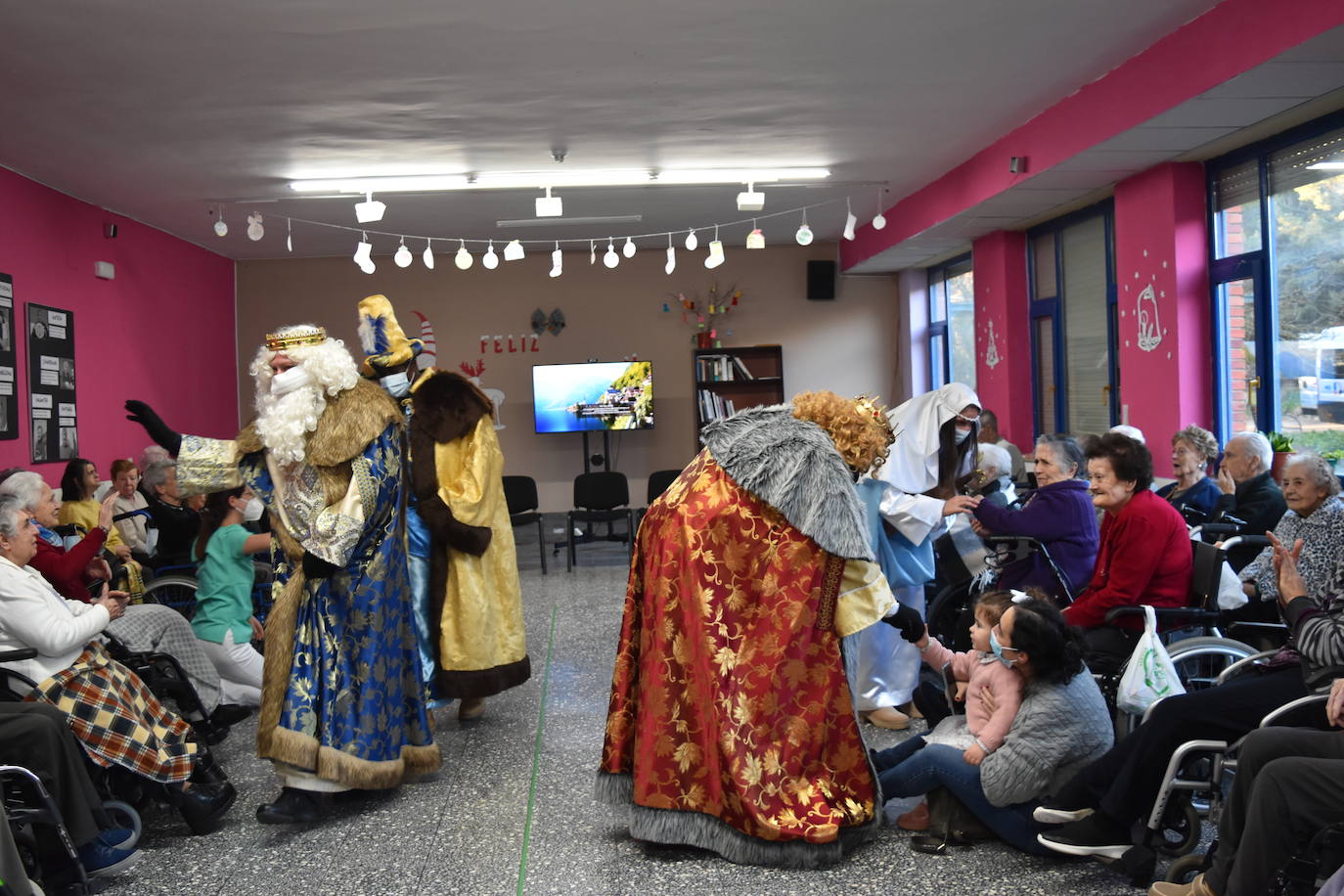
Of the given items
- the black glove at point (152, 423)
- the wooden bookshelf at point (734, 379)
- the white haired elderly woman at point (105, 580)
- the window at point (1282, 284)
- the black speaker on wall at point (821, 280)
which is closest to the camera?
the black glove at point (152, 423)

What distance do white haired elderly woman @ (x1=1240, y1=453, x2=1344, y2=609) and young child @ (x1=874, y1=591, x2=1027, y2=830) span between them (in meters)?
0.92

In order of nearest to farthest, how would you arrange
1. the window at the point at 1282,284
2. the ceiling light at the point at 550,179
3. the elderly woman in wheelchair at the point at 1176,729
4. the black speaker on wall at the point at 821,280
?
the elderly woman in wheelchair at the point at 1176,729 < the window at the point at 1282,284 < the ceiling light at the point at 550,179 < the black speaker on wall at the point at 821,280

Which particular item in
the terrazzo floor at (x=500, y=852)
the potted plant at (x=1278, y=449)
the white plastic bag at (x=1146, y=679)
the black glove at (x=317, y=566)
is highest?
the potted plant at (x=1278, y=449)

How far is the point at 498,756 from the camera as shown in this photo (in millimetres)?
3969

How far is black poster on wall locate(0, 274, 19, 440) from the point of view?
6.69m

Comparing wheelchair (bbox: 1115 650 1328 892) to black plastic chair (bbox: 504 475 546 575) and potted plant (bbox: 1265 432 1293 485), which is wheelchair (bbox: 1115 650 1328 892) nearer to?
potted plant (bbox: 1265 432 1293 485)

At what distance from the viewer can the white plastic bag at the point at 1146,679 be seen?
9.82 feet

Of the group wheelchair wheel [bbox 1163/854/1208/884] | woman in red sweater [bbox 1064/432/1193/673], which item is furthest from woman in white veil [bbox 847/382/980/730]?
wheelchair wheel [bbox 1163/854/1208/884]

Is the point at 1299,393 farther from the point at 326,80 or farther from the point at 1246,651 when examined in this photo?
the point at 326,80

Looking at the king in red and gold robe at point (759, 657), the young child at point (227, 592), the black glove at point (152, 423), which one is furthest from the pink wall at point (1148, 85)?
the young child at point (227, 592)

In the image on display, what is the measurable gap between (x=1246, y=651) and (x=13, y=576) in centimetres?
350

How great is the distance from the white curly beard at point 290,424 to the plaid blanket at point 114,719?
0.74m

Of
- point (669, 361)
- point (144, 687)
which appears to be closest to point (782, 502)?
point (144, 687)

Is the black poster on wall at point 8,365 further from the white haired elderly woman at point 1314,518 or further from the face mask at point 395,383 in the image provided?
the white haired elderly woman at point 1314,518
